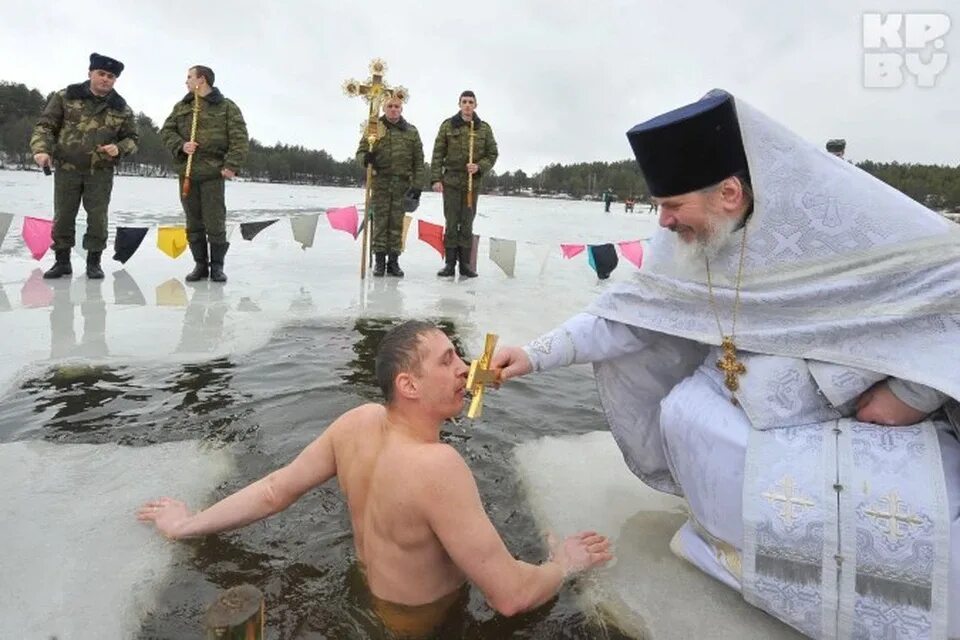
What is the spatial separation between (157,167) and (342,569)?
247 feet

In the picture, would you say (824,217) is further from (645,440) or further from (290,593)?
(290,593)

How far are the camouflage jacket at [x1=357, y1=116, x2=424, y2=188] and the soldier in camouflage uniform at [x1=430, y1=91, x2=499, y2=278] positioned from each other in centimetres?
25

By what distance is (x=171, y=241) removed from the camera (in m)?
7.90

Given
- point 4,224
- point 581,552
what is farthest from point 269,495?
point 4,224

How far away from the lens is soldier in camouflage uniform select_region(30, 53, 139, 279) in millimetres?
6430

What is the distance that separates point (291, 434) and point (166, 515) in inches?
35.7

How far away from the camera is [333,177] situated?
81.6 meters

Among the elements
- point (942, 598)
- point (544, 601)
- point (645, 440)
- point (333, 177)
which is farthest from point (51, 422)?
point (333, 177)

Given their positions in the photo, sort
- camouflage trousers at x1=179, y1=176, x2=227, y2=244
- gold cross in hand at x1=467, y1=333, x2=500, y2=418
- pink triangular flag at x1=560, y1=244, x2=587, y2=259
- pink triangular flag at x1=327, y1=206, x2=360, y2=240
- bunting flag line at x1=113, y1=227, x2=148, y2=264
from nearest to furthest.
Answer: gold cross in hand at x1=467, y1=333, x2=500, y2=418
camouflage trousers at x1=179, y1=176, x2=227, y2=244
bunting flag line at x1=113, y1=227, x2=148, y2=264
pink triangular flag at x1=560, y1=244, x2=587, y2=259
pink triangular flag at x1=327, y1=206, x2=360, y2=240

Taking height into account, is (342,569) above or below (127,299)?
below

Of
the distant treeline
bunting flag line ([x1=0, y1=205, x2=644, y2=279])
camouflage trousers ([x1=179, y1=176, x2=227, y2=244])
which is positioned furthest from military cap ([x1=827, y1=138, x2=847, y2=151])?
the distant treeline

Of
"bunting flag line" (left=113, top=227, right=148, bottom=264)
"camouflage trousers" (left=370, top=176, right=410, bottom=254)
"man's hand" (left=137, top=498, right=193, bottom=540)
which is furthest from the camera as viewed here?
"camouflage trousers" (left=370, top=176, right=410, bottom=254)

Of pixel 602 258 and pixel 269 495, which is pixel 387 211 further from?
pixel 269 495

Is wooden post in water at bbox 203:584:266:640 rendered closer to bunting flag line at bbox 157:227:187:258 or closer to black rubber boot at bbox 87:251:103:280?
black rubber boot at bbox 87:251:103:280
